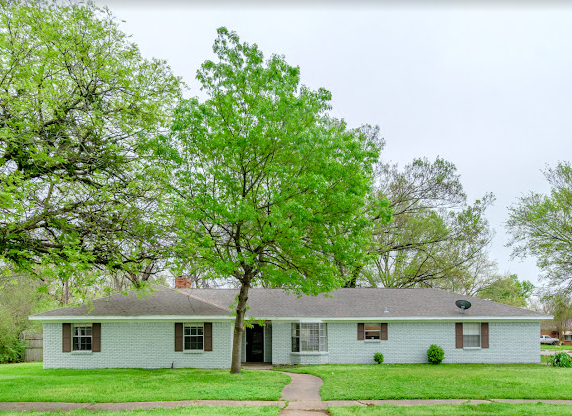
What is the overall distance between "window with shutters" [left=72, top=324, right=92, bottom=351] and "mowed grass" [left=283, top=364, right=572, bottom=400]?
9332mm

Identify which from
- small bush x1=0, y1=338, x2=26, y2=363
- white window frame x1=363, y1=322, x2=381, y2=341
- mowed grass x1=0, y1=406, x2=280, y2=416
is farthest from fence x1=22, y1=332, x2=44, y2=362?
mowed grass x1=0, y1=406, x2=280, y2=416

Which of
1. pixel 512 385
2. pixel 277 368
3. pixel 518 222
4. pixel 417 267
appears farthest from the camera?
pixel 417 267

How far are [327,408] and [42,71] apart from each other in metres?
10.1

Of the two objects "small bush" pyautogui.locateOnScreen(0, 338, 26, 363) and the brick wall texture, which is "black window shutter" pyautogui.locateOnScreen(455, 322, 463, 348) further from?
"small bush" pyautogui.locateOnScreen(0, 338, 26, 363)

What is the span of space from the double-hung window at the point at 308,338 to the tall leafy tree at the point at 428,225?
9067mm

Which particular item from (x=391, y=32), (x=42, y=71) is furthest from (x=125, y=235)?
(x=391, y=32)

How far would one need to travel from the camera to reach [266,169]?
17.9 m

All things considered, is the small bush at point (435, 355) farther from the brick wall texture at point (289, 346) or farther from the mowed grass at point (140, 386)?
the mowed grass at point (140, 386)

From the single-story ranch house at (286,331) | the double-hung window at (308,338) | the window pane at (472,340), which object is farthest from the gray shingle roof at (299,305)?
the window pane at (472,340)

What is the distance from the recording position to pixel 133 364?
23.0 m

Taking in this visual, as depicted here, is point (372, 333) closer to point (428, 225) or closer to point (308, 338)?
point (308, 338)

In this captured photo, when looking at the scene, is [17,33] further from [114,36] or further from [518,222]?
[518,222]

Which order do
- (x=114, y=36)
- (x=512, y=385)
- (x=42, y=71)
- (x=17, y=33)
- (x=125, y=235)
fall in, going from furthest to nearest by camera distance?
(x=512, y=385)
(x=114, y=36)
(x=125, y=235)
(x=17, y=33)
(x=42, y=71)

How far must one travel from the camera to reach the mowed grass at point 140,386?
13992 millimetres
